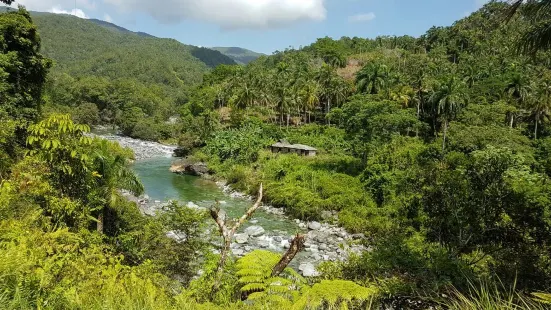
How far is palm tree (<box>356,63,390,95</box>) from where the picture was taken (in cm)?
4891

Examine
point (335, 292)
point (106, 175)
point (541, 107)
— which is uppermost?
point (541, 107)

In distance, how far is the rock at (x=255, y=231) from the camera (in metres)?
Answer: 19.9

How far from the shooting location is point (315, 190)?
1037 inches

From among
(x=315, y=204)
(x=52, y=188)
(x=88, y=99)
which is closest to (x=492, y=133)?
(x=315, y=204)

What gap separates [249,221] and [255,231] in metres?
2.61

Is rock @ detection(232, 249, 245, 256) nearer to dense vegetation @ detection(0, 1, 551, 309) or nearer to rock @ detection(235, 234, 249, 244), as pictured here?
rock @ detection(235, 234, 249, 244)

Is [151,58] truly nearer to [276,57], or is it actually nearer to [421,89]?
[276,57]

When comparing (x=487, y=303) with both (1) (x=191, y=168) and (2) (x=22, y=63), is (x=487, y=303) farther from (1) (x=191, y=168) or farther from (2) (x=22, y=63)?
(1) (x=191, y=168)

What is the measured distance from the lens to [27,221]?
20.5 feet

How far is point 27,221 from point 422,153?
26.8 metres

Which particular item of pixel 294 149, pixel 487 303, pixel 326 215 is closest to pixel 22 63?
pixel 326 215

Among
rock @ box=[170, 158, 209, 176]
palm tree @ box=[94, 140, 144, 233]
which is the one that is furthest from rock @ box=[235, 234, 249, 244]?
rock @ box=[170, 158, 209, 176]

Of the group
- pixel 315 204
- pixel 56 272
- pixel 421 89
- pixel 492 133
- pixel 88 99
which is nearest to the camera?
pixel 56 272

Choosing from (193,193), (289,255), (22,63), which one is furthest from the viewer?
(193,193)
